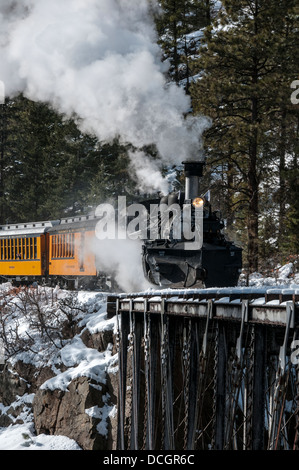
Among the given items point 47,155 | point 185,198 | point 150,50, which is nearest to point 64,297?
point 185,198

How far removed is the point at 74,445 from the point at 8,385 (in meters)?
5.31

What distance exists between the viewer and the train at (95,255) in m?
14.4

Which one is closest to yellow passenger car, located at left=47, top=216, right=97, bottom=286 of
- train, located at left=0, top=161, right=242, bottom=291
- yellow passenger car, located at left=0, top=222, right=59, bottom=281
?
train, located at left=0, top=161, right=242, bottom=291

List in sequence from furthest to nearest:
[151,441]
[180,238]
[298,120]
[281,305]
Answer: [298,120], [180,238], [151,441], [281,305]

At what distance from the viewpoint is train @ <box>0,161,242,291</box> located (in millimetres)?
14367

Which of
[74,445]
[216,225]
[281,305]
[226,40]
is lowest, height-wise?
[74,445]

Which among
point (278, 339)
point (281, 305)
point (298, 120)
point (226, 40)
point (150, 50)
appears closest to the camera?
point (281, 305)

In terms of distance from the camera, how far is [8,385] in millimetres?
20609

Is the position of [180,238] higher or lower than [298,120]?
lower

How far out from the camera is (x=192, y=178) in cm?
1511

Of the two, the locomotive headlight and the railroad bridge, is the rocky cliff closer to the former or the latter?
the railroad bridge

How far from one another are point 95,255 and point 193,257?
7.36 meters

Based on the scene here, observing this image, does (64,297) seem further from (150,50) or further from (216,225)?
(150,50)

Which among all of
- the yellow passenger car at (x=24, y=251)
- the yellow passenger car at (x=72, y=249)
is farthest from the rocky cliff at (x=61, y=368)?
the yellow passenger car at (x=24, y=251)
